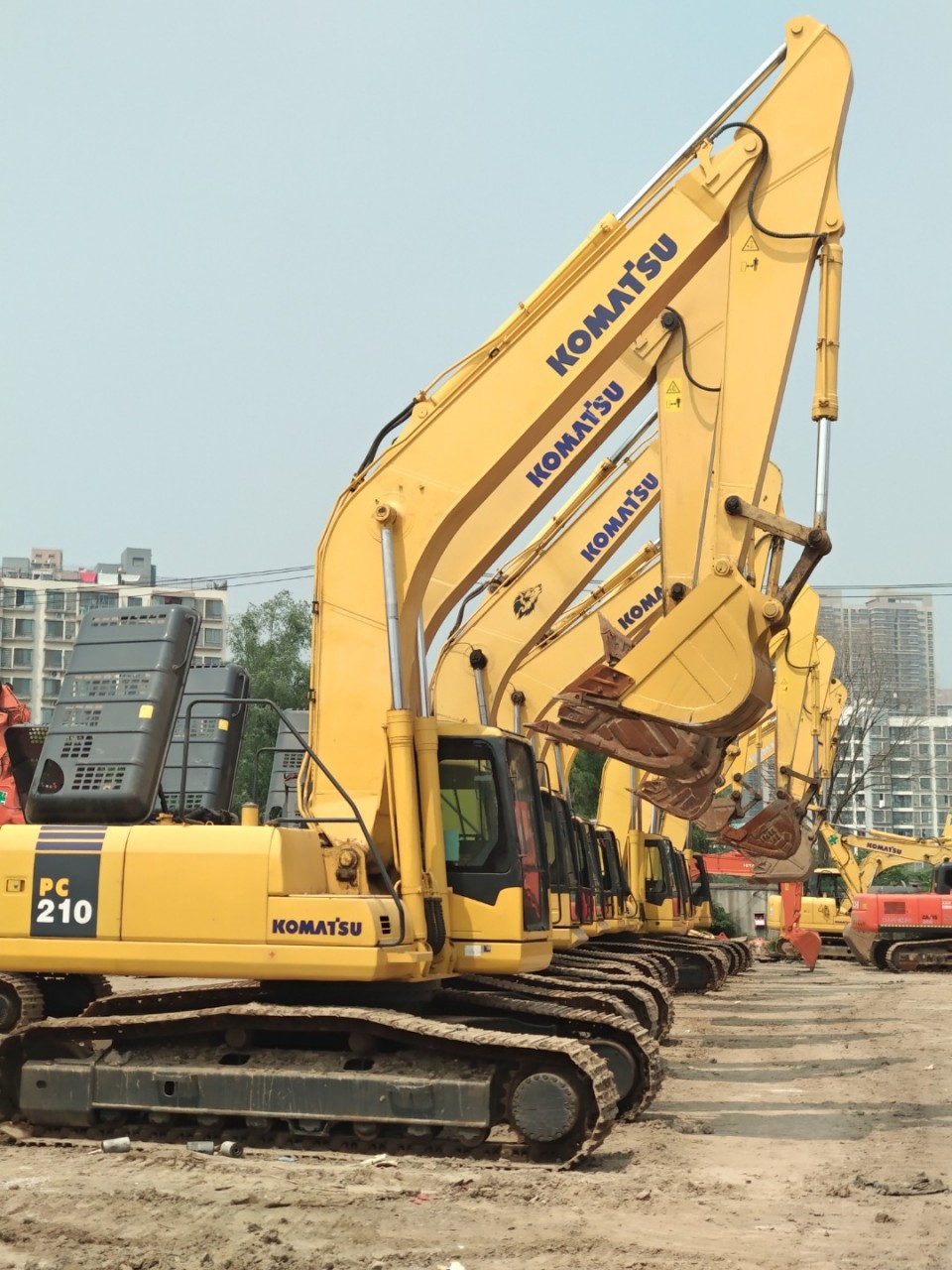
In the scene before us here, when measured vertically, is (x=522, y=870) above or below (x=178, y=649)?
below

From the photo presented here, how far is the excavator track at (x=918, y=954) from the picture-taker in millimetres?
33781

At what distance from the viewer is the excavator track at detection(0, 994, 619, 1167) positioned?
945 centimetres

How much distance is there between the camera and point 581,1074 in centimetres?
945

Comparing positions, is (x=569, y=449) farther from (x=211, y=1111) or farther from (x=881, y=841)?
(x=881, y=841)

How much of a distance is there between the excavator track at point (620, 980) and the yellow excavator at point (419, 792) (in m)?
2.32

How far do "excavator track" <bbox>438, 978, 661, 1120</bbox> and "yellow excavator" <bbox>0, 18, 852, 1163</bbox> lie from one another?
0.03 metres

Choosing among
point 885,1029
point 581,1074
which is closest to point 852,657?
point 885,1029

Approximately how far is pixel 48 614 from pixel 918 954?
106 metres

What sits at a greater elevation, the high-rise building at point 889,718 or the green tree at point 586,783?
the high-rise building at point 889,718

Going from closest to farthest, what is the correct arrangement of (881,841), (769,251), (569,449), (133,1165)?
(133,1165) → (769,251) → (569,449) → (881,841)

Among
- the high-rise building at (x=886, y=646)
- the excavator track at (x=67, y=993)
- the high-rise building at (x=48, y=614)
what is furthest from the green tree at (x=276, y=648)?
the high-rise building at (x=48, y=614)

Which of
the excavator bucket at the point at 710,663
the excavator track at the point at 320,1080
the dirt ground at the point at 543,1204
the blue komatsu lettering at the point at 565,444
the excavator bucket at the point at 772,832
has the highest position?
the blue komatsu lettering at the point at 565,444

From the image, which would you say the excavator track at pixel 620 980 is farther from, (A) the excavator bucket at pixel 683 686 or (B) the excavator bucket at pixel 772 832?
(B) the excavator bucket at pixel 772 832

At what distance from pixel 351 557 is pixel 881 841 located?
1294 inches
